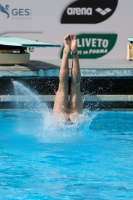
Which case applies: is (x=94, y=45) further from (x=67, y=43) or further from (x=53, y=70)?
(x=67, y=43)

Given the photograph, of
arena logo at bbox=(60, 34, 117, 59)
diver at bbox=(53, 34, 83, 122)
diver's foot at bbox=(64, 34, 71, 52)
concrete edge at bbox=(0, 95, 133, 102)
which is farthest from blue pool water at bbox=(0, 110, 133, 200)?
arena logo at bbox=(60, 34, 117, 59)

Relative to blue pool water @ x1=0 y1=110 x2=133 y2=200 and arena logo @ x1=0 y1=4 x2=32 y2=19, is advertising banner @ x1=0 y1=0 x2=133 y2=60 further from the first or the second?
blue pool water @ x1=0 y1=110 x2=133 y2=200

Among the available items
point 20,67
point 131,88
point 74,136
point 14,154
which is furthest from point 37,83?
point 14,154

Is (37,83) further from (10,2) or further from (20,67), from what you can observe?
(10,2)

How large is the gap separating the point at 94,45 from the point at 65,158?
20.3 feet

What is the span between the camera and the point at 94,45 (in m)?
12.3

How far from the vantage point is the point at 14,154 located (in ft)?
21.5

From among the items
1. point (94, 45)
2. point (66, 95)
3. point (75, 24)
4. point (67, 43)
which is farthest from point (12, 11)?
point (66, 95)

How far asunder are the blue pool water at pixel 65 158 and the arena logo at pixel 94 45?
139 inches

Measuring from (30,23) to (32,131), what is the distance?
192 inches

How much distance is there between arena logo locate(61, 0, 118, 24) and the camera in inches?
488

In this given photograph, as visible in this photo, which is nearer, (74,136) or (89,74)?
(74,136)

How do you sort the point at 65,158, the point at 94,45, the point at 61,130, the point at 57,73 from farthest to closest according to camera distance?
the point at 94,45, the point at 57,73, the point at 61,130, the point at 65,158

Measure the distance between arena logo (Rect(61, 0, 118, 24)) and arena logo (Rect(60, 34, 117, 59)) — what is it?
32 centimetres
